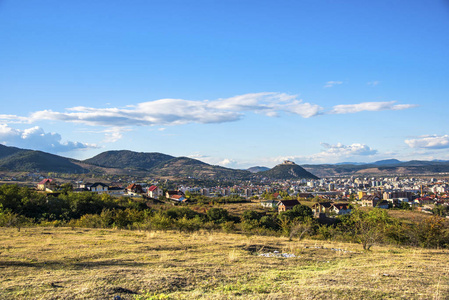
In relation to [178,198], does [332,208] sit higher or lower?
lower

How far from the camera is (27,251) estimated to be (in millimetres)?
14320

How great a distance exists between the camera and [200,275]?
34.0 ft

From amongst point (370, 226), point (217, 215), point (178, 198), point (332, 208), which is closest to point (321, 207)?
point (332, 208)

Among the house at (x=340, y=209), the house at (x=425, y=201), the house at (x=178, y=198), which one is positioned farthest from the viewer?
the house at (x=425, y=201)

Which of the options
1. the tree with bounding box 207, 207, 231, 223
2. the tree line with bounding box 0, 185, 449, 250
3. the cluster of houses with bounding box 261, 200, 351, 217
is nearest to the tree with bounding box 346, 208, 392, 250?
the tree line with bounding box 0, 185, 449, 250

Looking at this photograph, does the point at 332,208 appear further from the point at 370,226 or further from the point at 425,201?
the point at 370,226

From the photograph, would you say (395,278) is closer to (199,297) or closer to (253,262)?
(253,262)

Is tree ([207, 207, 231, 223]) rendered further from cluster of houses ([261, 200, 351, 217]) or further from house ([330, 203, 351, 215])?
house ([330, 203, 351, 215])

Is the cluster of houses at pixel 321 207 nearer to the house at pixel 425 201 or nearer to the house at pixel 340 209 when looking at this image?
the house at pixel 340 209

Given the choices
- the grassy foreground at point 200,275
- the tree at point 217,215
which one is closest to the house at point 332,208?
the tree at point 217,215

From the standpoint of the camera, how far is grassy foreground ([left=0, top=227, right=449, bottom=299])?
822cm

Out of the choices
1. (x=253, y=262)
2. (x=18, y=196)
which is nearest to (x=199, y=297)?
(x=253, y=262)

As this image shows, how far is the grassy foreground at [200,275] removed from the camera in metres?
8.22

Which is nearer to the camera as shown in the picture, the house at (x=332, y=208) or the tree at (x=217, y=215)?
the tree at (x=217, y=215)
